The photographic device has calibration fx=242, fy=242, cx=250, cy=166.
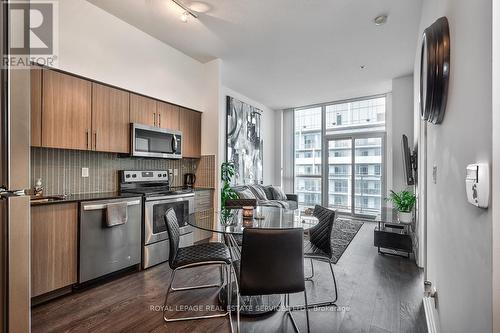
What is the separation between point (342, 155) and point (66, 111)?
5825 mm

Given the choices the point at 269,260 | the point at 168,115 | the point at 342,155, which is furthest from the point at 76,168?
the point at 342,155

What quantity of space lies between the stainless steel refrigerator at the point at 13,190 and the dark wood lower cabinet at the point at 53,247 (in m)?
1.56

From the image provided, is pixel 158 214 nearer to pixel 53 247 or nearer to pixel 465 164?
pixel 53 247

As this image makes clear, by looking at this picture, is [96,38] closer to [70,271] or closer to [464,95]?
[70,271]

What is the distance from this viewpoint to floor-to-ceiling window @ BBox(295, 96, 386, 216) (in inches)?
233

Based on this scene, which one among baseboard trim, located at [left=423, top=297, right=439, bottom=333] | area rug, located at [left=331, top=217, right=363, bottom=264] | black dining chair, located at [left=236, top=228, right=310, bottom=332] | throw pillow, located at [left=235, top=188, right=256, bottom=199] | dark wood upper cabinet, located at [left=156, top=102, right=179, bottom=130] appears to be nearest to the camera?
black dining chair, located at [left=236, top=228, right=310, bottom=332]

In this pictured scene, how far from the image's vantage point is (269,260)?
161cm

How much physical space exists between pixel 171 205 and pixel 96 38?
213cm

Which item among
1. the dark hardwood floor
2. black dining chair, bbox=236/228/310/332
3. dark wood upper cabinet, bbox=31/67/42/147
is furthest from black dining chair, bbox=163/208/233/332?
dark wood upper cabinet, bbox=31/67/42/147

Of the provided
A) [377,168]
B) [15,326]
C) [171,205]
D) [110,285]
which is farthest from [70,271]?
[377,168]

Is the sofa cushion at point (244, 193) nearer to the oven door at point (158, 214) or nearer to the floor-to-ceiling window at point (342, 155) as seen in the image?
the oven door at point (158, 214)

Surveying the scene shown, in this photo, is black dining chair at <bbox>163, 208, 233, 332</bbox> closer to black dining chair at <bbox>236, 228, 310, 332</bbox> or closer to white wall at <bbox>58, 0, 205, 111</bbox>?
black dining chair at <bbox>236, 228, 310, 332</bbox>

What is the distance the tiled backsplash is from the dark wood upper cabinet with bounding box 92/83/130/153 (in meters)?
0.27

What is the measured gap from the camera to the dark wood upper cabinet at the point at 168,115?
346cm
